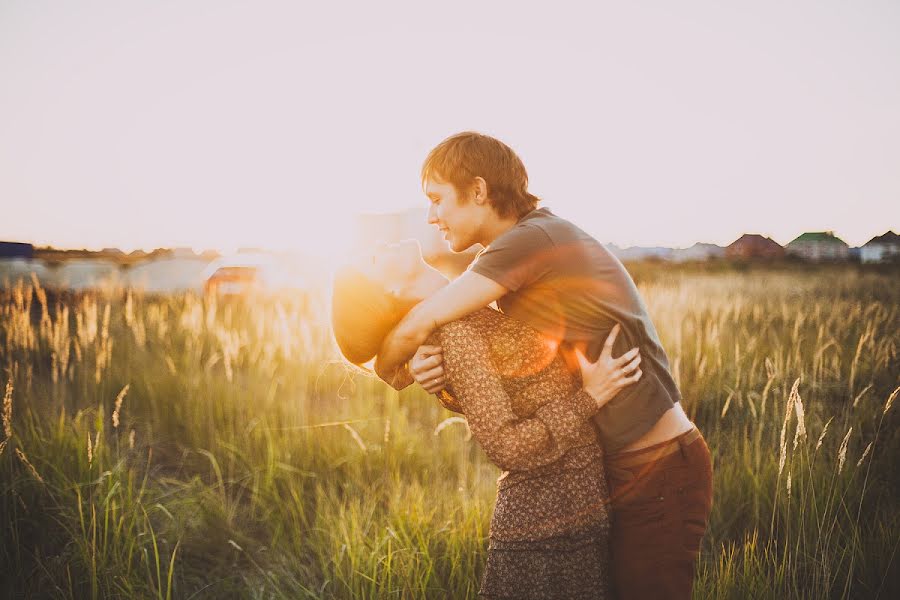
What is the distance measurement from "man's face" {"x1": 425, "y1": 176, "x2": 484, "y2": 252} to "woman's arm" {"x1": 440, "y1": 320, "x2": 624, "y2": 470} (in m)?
0.44

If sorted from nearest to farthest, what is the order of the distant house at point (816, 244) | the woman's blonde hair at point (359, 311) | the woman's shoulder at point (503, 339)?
the woman's shoulder at point (503, 339) → the woman's blonde hair at point (359, 311) → the distant house at point (816, 244)

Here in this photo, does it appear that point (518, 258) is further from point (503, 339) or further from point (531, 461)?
point (531, 461)

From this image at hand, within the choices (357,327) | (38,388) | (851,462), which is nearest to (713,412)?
(851,462)

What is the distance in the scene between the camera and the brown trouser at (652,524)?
1543 millimetres

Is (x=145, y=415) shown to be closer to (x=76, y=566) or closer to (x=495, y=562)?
(x=76, y=566)

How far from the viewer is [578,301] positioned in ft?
5.25

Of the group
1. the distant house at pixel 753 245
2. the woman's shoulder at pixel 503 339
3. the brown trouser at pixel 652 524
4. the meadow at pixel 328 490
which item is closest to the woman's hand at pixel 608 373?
the woman's shoulder at pixel 503 339

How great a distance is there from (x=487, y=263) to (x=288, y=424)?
2906 mm

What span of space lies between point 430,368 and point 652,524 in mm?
826

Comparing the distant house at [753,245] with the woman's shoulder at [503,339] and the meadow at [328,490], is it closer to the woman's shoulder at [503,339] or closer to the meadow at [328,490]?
the meadow at [328,490]

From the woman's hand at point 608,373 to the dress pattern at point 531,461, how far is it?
0.13 feet

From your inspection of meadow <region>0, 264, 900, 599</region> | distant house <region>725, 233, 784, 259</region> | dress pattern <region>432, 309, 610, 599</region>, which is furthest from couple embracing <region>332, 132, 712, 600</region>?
distant house <region>725, 233, 784, 259</region>

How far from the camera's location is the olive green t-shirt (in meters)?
1.55

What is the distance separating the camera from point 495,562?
149 centimetres
